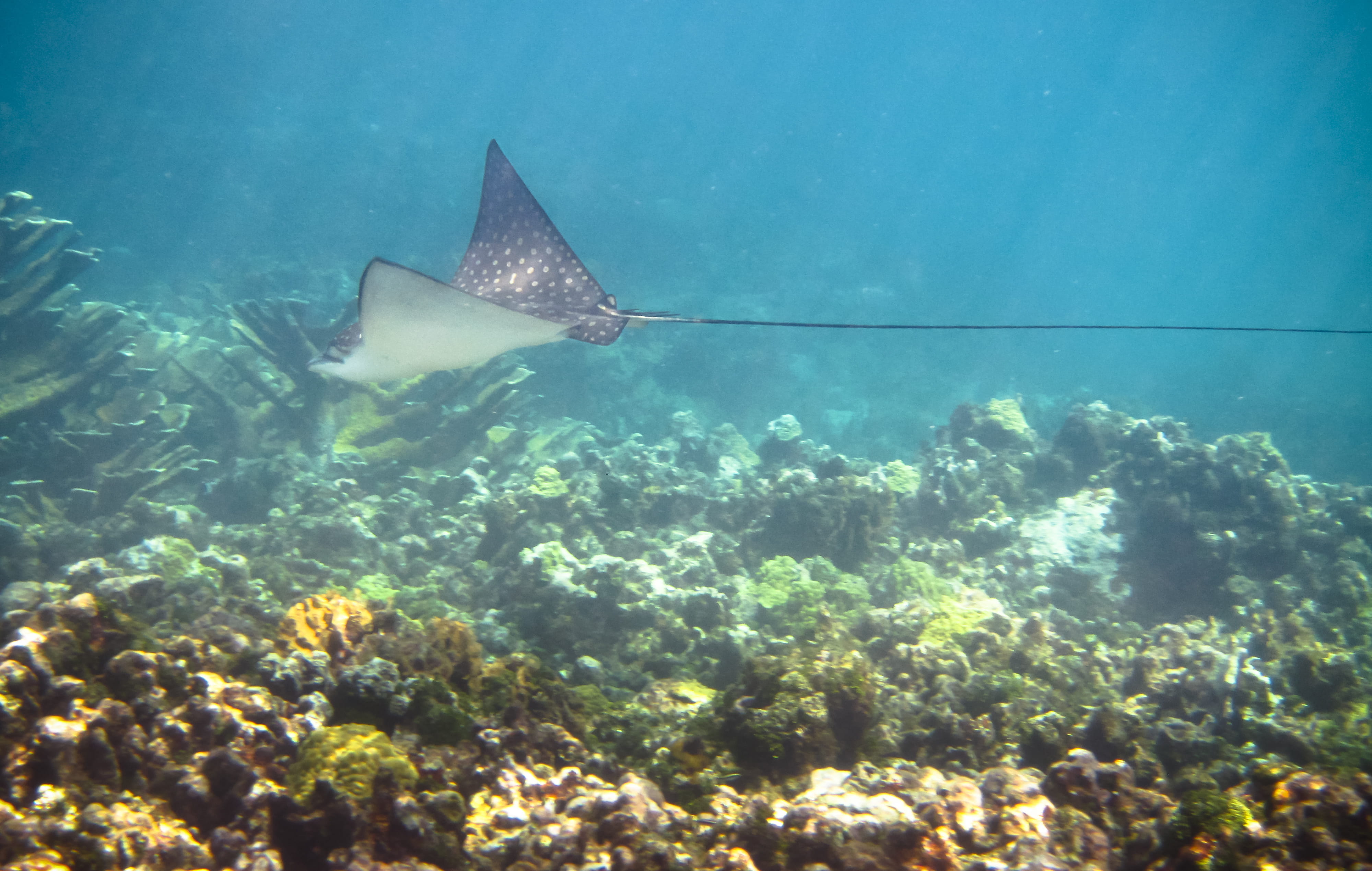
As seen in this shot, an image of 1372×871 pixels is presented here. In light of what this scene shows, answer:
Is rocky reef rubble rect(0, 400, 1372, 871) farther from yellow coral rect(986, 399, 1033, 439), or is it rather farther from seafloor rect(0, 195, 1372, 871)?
yellow coral rect(986, 399, 1033, 439)

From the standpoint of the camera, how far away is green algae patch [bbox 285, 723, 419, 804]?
1599mm

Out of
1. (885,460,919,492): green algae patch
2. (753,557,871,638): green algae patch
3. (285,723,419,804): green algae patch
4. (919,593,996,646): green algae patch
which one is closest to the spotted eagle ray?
(285,723,419,804): green algae patch

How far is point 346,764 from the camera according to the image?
165 cm

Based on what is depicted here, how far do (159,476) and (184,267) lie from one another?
19.4m

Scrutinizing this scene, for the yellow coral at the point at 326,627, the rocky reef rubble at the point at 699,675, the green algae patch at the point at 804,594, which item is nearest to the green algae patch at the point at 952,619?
the rocky reef rubble at the point at 699,675

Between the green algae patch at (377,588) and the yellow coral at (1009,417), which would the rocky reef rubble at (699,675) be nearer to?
the green algae patch at (377,588)

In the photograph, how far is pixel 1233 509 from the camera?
21.6 feet

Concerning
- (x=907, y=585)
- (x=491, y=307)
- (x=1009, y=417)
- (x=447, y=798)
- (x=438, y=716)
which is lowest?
(x=447, y=798)

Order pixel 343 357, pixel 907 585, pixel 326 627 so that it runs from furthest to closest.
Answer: pixel 907 585
pixel 343 357
pixel 326 627

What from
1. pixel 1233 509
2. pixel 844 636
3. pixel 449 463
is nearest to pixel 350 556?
pixel 449 463

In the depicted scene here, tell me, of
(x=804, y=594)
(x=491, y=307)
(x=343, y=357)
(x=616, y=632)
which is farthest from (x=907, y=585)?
(x=343, y=357)

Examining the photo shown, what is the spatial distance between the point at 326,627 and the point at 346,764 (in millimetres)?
1451

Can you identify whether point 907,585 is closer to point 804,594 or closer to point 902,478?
point 804,594

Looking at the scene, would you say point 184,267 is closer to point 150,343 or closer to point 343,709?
point 150,343
